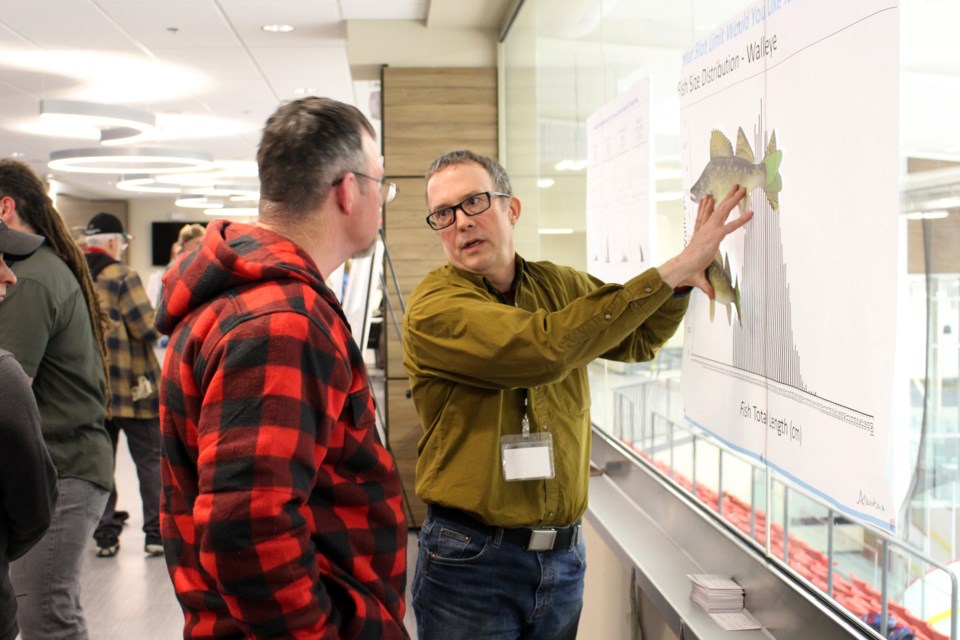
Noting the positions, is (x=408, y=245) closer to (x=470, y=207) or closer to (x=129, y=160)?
(x=470, y=207)

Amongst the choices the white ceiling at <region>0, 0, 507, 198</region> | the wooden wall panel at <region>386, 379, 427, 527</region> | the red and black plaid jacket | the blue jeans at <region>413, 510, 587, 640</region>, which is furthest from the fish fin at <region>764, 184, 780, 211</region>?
the wooden wall panel at <region>386, 379, 427, 527</region>

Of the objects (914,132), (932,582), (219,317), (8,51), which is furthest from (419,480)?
(8,51)

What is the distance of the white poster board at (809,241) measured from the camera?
1.20m

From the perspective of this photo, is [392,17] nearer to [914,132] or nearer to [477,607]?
[477,607]

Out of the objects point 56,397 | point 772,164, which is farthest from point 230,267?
point 56,397

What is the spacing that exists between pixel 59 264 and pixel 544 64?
7.38 ft

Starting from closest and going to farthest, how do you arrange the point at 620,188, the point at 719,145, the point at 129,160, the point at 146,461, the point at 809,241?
the point at 809,241
the point at 719,145
the point at 620,188
the point at 146,461
the point at 129,160

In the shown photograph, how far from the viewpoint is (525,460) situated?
1821mm

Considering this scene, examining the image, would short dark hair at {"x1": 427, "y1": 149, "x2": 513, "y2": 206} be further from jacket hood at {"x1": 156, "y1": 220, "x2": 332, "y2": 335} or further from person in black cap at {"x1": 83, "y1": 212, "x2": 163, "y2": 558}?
person in black cap at {"x1": 83, "y1": 212, "x2": 163, "y2": 558}

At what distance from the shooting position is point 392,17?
5539mm

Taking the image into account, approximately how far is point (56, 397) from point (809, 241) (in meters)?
2.16

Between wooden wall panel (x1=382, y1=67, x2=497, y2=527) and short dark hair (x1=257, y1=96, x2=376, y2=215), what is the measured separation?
4026 millimetres

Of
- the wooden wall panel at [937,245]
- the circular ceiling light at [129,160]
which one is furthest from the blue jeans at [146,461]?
the circular ceiling light at [129,160]

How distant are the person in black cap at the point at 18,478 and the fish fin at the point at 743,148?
145 cm
